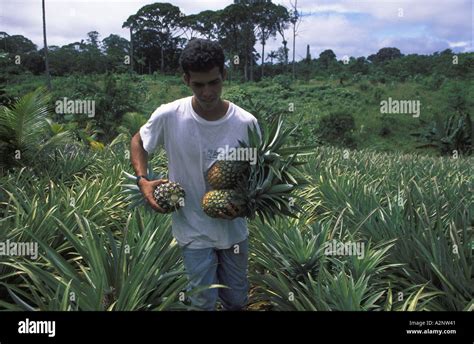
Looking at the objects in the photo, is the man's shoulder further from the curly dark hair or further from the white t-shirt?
the curly dark hair

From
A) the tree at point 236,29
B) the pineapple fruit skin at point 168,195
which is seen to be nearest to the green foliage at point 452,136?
the tree at point 236,29

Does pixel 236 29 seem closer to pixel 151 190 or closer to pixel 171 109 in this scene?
pixel 171 109

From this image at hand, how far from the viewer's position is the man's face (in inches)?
68.5

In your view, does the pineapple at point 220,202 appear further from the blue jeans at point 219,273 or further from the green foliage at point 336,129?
the green foliage at point 336,129

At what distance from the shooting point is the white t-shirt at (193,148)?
1.84m

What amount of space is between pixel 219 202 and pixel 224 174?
126 millimetres

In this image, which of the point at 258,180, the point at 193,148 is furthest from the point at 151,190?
the point at 258,180

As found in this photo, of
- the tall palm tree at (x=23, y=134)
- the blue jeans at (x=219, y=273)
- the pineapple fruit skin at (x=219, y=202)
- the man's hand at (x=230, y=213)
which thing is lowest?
the blue jeans at (x=219, y=273)

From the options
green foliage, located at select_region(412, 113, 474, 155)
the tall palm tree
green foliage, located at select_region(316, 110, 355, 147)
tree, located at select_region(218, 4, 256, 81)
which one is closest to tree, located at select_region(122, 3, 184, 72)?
tree, located at select_region(218, 4, 256, 81)

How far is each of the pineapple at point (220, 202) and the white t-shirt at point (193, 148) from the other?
0.40 ft

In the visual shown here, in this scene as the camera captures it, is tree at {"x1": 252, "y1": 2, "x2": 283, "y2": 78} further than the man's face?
Yes
